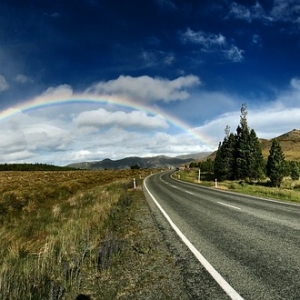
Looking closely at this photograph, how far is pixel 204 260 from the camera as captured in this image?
5.82 metres

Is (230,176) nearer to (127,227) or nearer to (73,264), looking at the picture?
(127,227)

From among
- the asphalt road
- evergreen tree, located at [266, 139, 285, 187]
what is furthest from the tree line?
the asphalt road

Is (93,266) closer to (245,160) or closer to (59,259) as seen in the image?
(59,259)

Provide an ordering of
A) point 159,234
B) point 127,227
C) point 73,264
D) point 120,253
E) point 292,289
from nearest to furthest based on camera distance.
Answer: point 292,289 < point 73,264 < point 120,253 < point 159,234 < point 127,227

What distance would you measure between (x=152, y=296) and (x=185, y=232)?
460 centimetres

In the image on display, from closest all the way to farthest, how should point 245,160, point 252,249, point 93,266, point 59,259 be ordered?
point 93,266, point 59,259, point 252,249, point 245,160

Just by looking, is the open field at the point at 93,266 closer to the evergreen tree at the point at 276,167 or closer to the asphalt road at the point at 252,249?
the asphalt road at the point at 252,249

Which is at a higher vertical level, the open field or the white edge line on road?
the white edge line on road

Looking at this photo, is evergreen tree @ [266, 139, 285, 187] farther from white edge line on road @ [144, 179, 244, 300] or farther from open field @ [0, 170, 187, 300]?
white edge line on road @ [144, 179, 244, 300]

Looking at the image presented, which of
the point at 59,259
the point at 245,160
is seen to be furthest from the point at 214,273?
the point at 245,160

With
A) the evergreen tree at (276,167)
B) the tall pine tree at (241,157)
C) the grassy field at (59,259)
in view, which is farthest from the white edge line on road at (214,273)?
the tall pine tree at (241,157)

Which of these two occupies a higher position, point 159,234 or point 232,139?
point 232,139

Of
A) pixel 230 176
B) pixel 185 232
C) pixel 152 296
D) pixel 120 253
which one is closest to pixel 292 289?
pixel 152 296

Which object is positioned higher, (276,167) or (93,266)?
(276,167)
